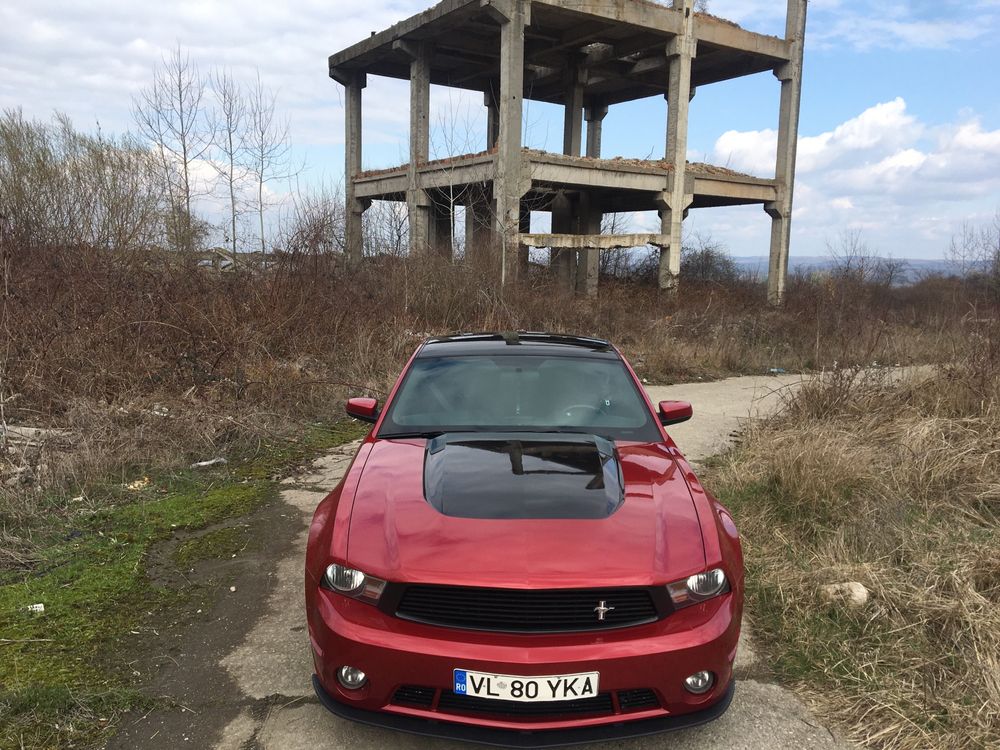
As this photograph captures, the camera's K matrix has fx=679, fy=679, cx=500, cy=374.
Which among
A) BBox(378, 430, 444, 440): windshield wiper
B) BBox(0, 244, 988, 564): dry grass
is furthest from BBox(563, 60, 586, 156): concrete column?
BBox(378, 430, 444, 440): windshield wiper

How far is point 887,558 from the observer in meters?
3.98

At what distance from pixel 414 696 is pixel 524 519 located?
0.72 m

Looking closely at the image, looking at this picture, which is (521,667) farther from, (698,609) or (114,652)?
(114,652)

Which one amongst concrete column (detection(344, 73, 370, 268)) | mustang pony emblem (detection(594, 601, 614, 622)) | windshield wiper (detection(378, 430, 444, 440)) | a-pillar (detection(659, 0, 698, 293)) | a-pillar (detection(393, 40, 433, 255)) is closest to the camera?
mustang pony emblem (detection(594, 601, 614, 622))

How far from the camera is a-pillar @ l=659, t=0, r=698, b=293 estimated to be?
70.9ft

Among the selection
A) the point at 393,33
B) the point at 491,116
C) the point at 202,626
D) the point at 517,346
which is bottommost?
the point at 202,626

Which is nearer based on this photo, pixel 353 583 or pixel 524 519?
pixel 353 583

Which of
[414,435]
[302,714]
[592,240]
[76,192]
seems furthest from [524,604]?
[592,240]

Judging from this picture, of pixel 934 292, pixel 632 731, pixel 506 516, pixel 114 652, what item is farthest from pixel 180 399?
pixel 934 292

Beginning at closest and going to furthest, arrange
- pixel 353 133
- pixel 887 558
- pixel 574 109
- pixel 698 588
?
pixel 698 588 < pixel 887 558 < pixel 574 109 < pixel 353 133

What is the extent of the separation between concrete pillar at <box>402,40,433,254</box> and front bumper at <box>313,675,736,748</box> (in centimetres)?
2023

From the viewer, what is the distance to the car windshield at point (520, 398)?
3.64 metres

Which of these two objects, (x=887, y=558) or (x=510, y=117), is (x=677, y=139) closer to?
(x=510, y=117)

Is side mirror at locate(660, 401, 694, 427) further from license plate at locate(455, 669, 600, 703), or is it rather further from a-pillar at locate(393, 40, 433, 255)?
a-pillar at locate(393, 40, 433, 255)
